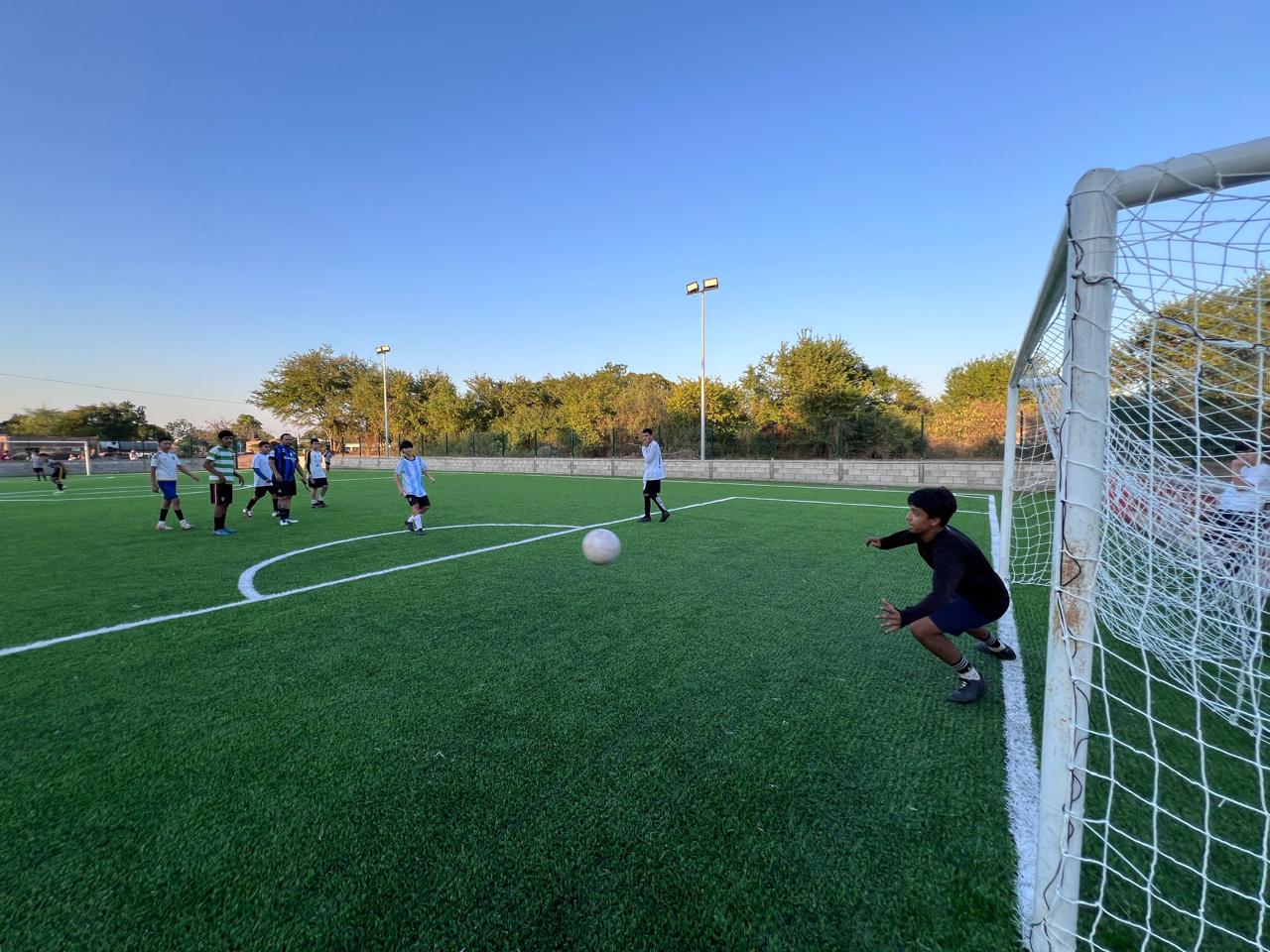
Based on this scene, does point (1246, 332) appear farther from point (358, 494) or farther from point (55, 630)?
point (358, 494)

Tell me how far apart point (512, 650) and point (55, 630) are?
3.89 metres

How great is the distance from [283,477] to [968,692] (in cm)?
1174

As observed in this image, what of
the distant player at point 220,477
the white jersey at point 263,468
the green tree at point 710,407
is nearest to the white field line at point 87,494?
the white jersey at point 263,468

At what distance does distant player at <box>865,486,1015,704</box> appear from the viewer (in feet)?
9.94

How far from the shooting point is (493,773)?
8.12 feet

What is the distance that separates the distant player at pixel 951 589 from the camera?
3.03 metres

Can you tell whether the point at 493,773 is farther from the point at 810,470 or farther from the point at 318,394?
the point at 318,394

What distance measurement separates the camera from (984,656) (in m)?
3.89

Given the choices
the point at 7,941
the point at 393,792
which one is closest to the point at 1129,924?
the point at 393,792

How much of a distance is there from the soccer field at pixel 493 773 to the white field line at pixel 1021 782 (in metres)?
0.05

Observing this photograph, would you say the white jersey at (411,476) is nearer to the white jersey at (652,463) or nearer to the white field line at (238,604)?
the white field line at (238,604)

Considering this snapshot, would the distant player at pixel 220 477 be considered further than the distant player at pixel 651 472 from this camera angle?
No

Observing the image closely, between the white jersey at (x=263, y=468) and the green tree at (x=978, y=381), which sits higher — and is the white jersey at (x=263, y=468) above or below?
below

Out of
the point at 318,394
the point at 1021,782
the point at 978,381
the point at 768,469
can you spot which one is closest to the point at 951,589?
the point at 1021,782
